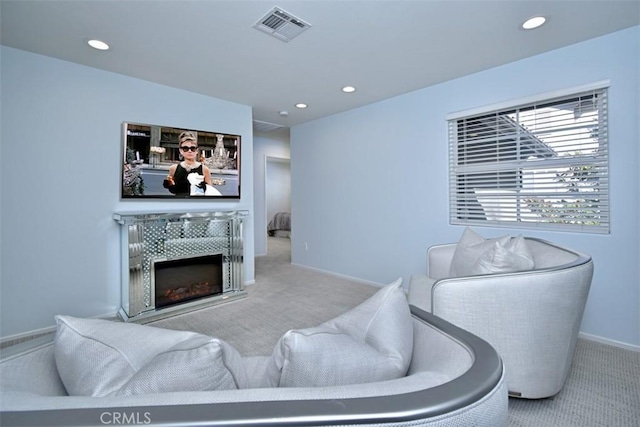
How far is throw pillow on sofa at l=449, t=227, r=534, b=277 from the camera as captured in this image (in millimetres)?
A: 1768

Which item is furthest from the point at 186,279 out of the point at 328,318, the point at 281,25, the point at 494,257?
the point at 494,257

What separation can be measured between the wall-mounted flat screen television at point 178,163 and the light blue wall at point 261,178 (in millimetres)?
2217

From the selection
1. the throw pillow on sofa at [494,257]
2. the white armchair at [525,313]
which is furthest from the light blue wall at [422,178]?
the white armchair at [525,313]

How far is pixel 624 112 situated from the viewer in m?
2.29

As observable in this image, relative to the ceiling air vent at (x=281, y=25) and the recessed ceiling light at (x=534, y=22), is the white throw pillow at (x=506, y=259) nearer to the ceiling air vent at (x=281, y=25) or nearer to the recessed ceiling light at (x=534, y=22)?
the recessed ceiling light at (x=534, y=22)

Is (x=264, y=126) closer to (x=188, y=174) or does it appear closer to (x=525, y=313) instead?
(x=188, y=174)

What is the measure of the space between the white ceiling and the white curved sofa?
2195mm

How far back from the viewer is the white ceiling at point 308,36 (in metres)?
1.99

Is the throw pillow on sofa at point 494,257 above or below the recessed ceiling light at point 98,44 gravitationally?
below

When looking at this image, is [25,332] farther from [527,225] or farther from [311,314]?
[527,225]

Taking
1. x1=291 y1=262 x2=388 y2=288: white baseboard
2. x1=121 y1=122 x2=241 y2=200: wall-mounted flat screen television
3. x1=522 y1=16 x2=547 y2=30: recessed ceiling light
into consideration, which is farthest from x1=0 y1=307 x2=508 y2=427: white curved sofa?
x1=291 y1=262 x2=388 y2=288: white baseboard

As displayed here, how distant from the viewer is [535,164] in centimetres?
275

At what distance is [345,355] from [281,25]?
7.54ft

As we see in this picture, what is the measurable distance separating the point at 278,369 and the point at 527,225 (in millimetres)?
2941
